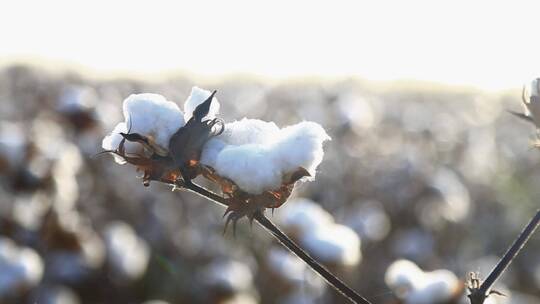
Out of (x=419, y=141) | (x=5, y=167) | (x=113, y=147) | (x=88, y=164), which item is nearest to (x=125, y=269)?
(x=5, y=167)

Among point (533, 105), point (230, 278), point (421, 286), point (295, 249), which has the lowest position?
point (230, 278)

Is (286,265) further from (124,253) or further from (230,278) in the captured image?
(124,253)

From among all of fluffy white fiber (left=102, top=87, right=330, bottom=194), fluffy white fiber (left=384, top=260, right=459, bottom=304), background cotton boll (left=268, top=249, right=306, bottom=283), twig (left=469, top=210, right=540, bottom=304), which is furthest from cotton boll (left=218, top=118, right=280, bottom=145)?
background cotton boll (left=268, top=249, right=306, bottom=283)

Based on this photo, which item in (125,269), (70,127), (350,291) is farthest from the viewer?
(70,127)

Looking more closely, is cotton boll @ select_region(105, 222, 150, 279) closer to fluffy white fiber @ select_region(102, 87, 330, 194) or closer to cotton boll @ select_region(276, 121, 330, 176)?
fluffy white fiber @ select_region(102, 87, 330, 194)

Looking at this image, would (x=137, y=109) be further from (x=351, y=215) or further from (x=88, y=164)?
(x=88, y=164)

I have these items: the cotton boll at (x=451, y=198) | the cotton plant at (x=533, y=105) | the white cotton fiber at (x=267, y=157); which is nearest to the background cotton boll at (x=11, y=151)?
the cotton boll at (x=451, y=198)

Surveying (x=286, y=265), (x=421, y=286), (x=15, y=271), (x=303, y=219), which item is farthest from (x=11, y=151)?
(x=421, y=286)
